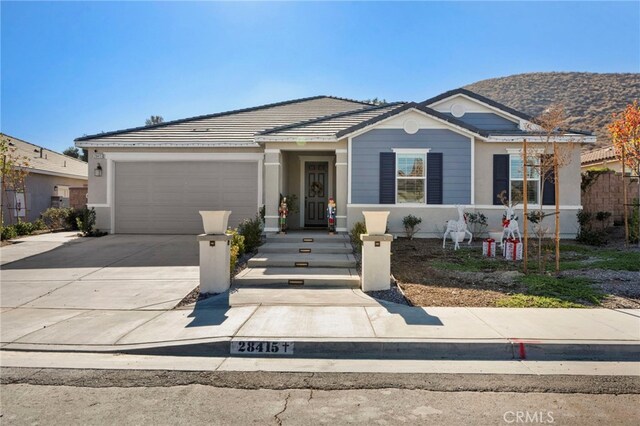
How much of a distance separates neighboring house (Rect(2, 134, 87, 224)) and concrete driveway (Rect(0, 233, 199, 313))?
5371 millimetres

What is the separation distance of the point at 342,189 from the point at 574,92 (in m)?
57.5

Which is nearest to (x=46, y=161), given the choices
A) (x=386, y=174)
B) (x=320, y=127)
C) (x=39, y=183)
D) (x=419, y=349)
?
(x=39, y=183)

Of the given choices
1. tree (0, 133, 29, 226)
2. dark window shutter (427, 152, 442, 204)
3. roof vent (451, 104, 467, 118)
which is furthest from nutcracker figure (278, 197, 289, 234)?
tree (0, 133, 29, 226)

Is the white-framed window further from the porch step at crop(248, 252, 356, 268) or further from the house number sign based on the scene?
the house number sign

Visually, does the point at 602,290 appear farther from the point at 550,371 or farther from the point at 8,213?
the point at 8,213

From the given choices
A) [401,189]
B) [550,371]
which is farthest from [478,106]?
[550,371]

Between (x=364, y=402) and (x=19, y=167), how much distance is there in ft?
64.1

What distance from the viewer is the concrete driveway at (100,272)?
24.1 ft

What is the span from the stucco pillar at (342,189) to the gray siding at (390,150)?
32 centimetres

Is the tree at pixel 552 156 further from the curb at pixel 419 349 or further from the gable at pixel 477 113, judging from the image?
the curb at pixel 419 349

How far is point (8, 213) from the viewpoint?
17.7m

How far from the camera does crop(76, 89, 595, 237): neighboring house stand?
41.4 feet

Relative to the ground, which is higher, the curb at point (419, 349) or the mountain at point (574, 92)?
the mountain at point (574, 92)

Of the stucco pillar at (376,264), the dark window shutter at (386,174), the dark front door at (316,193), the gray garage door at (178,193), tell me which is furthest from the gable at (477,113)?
the stucco pillar at (376,264)
